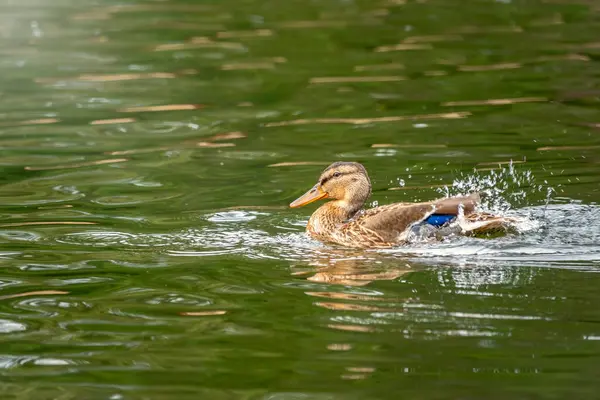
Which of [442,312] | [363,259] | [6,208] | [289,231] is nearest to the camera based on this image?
[442,312]

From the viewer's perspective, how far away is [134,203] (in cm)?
1120

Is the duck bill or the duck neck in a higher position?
the duck bill

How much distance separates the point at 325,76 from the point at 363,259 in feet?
28.1

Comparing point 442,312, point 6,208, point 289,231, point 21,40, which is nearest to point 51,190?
point 6,208

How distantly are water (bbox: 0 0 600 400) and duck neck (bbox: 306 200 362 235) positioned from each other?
17 centimetres

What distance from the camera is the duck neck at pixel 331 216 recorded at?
9.80 m

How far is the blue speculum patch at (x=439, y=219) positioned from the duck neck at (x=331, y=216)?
894mm

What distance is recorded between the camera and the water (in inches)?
262

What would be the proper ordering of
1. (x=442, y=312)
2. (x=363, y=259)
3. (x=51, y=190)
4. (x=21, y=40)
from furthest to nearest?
(x=21, y=40), (x=51, y=190), (x=363, y=259), (x=442, y=312)

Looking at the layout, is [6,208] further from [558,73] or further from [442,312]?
[558,73]

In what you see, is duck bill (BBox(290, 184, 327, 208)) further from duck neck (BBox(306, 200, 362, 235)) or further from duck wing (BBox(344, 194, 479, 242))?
duck wing (BBox(344, 194, 479, 242))

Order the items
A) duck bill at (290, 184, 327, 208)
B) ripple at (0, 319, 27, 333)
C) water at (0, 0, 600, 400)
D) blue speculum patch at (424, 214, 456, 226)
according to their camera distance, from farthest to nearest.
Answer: duck bill at (290, 184, 327, 208)
blue speculum patch at (424, 214, 456, 226)
ripple at (0, 319, 27, 333)
water at (0, 0, 600, 400)

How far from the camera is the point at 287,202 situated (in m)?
11.1

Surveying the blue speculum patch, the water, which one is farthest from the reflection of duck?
the water
